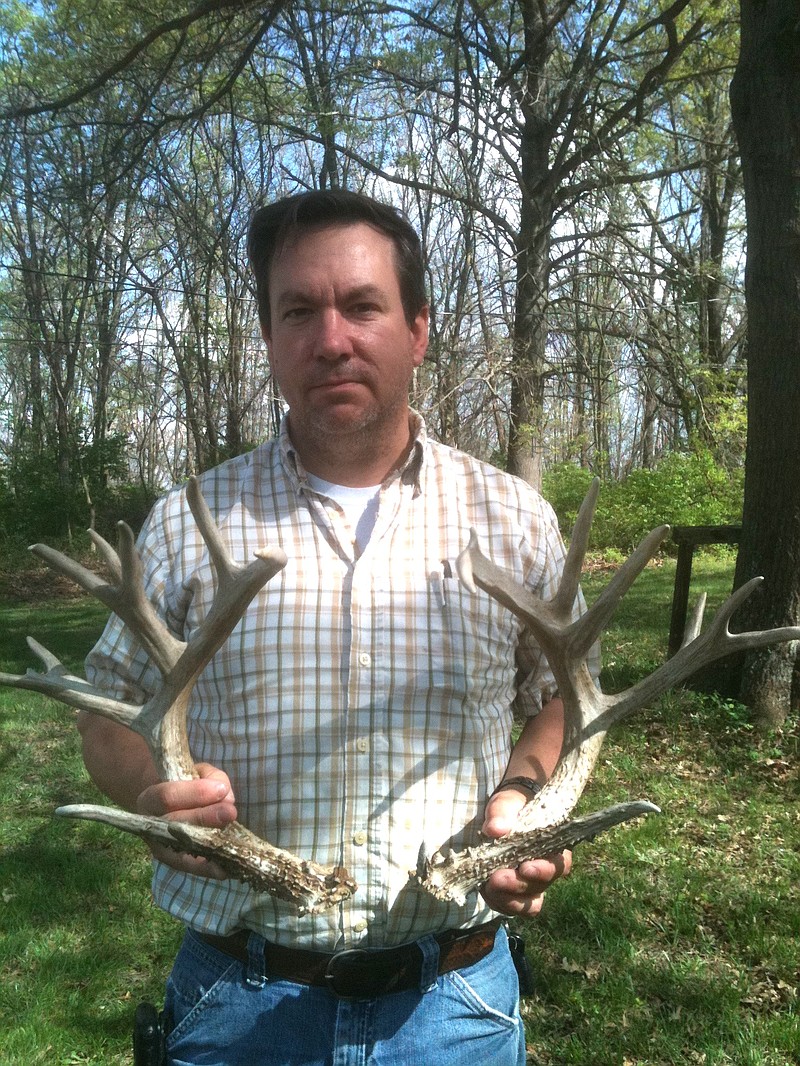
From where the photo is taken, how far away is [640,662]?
7.25m

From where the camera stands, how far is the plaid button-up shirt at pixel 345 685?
1724mm

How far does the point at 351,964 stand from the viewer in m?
1.66

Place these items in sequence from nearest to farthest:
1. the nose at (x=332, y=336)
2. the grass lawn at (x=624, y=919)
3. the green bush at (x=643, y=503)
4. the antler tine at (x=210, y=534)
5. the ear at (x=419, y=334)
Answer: the antler tine at (x=210, y=534) → the nose at (x=332, y=336) → the ear at (x=419, y=334) → the grass lawn at (x=624, y=919) → the green bush at (x=643, y=503)

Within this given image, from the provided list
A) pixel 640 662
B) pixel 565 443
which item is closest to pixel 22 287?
pixel 565 443

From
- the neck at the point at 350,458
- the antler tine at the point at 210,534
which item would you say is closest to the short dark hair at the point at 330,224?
the neck at the point at 350,458

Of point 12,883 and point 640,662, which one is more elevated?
point 640,662

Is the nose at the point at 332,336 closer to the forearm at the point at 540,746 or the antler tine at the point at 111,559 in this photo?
the antler tine at the point at 111,559

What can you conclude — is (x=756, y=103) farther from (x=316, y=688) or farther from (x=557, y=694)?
(x=316, y=688)

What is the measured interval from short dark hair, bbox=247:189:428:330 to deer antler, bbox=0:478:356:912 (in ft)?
2.33

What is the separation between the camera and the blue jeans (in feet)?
5.49

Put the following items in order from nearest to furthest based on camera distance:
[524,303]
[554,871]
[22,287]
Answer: [554,871], [524,303], [22,287]

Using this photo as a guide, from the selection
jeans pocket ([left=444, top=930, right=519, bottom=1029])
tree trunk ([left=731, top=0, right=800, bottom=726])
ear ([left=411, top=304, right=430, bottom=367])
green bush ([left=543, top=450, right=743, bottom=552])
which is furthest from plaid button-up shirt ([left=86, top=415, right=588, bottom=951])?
green bush ([left=543, top=450, right=743, bottom=552])

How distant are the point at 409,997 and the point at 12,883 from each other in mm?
3500

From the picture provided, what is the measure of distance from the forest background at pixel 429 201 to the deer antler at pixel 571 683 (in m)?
5.31
